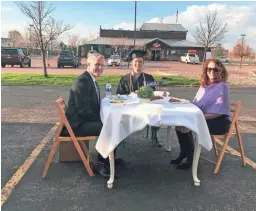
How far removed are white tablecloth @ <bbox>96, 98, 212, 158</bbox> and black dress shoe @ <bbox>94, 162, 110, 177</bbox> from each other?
443 millimetres

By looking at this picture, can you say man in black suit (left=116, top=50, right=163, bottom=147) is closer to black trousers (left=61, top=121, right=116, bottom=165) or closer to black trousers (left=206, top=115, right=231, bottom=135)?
black trousers (left=206, top=115, right=231, bottom=135)

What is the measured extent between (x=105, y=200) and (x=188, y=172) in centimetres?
144

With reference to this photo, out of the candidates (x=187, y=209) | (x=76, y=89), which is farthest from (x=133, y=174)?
→ (x=76, y=89)

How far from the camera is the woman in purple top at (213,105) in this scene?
13.9 ft

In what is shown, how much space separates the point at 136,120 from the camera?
11.9ft

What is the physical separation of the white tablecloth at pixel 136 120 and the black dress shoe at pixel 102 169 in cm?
44

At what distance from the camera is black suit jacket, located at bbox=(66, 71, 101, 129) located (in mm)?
3936

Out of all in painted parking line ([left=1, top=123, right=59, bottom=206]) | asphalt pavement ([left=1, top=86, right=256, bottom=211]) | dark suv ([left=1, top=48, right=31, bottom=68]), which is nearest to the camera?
asphalt pavement ([left=1, top=86, right=256, bottom=211])

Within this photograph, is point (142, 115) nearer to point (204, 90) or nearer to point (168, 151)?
point (204, 90)

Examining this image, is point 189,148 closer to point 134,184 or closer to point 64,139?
point 134,184

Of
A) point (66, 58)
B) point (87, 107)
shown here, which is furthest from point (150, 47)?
point (87, 107)

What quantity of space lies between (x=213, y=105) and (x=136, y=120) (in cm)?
130

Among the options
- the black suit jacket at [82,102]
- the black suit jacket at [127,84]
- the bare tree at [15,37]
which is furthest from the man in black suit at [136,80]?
the bare tree at [15,37]

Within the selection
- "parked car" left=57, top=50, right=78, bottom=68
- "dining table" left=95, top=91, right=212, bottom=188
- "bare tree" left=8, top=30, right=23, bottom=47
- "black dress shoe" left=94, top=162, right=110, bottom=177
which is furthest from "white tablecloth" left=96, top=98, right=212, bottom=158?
"bare tree" left=8, top=30, right=23, bottom=47
